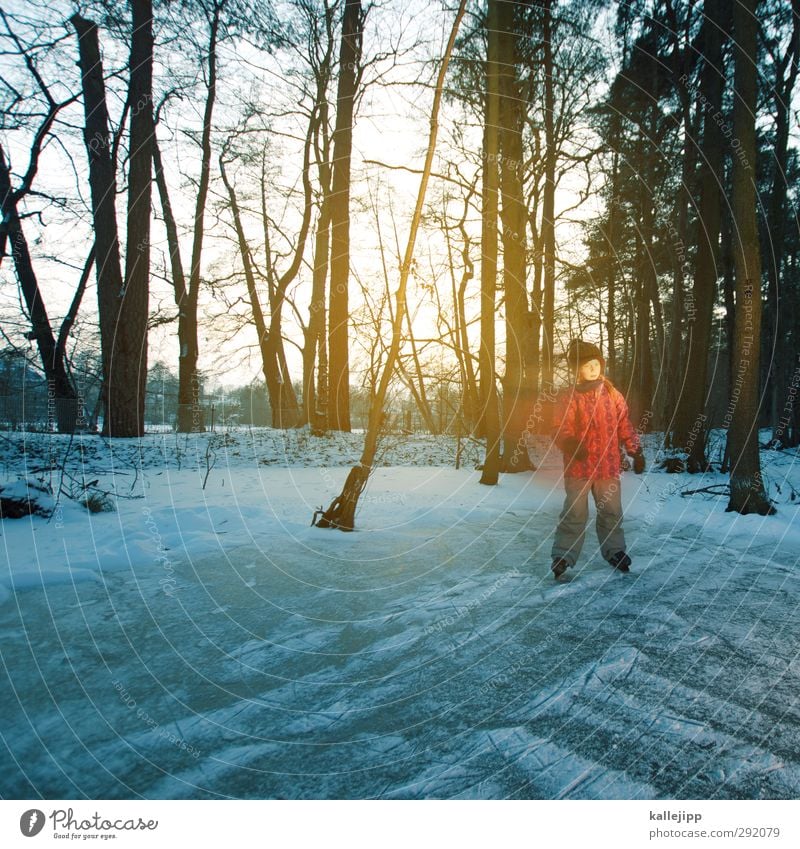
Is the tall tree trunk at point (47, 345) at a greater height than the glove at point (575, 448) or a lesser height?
greater

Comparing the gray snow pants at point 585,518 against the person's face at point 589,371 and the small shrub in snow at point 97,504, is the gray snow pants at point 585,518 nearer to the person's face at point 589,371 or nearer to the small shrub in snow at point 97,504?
the person's face at point 589,371

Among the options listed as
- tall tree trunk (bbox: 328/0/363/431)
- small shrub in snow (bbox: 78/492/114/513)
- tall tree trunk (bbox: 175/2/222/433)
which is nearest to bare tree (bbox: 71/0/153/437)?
tall tree trunk (bbox: 175/2/222/433)

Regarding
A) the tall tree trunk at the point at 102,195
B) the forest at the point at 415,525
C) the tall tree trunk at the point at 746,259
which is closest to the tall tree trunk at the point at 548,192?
the forest at the point at 415,525

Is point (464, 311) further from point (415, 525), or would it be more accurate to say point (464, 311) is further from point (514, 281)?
point (415, 525)

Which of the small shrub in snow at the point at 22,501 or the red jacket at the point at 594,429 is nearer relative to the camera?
the red jacket at the point at 594,429

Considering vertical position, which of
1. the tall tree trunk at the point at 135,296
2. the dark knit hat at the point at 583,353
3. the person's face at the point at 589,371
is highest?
the tall tree trunk at the point at 135,296

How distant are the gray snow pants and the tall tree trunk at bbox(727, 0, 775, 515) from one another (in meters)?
3.10

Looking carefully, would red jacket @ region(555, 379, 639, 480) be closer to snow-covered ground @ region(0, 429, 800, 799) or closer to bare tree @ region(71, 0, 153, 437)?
snow-covered ground @ region(0, 429, 800, 799)

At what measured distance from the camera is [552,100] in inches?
452

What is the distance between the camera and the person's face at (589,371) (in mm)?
4562

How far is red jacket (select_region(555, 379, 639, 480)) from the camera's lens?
4531 mm
